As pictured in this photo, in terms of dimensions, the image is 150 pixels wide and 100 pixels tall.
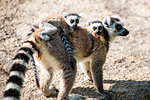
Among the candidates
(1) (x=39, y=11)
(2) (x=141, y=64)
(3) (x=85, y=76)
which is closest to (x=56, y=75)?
(3) (x=85, y=76)

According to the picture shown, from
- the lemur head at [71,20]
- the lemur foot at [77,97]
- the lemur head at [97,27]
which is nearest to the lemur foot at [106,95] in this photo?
the lemur foot at [77,97]

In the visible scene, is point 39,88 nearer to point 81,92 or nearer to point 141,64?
point 81,92

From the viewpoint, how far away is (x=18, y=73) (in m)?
4.44

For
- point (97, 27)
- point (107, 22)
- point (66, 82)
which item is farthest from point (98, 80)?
point (107, 22)

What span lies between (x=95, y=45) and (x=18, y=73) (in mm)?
2196

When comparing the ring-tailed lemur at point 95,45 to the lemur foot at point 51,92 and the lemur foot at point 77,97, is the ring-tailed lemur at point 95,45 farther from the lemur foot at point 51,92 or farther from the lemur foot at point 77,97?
the lemur foot at point 51,92

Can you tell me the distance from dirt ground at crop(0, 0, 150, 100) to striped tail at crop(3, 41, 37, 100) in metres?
1.25

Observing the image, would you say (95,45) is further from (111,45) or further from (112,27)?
(111,45)

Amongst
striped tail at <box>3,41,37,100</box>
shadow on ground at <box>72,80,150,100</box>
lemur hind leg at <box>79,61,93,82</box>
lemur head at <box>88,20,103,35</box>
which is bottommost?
shadow on ground at <box>72,80,150,100</box>

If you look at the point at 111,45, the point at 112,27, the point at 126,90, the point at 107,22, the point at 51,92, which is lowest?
the point at 126,90

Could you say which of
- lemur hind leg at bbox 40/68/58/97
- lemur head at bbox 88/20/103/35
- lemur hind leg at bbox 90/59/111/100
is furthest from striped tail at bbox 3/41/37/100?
lemur head at bbox 88/20/103/35

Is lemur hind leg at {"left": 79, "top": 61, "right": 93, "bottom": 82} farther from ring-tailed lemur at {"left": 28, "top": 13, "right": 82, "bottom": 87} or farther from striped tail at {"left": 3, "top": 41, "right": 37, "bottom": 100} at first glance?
striped tail at {"left": 3, "top": 41, "right": 37, "bottom": 100}

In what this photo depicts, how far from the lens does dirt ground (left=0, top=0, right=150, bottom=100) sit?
5.96 m

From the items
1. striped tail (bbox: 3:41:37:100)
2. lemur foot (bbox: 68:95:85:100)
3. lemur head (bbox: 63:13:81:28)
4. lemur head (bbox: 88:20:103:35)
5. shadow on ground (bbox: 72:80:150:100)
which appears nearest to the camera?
striped tail (bbox: 3:41:37:100)
